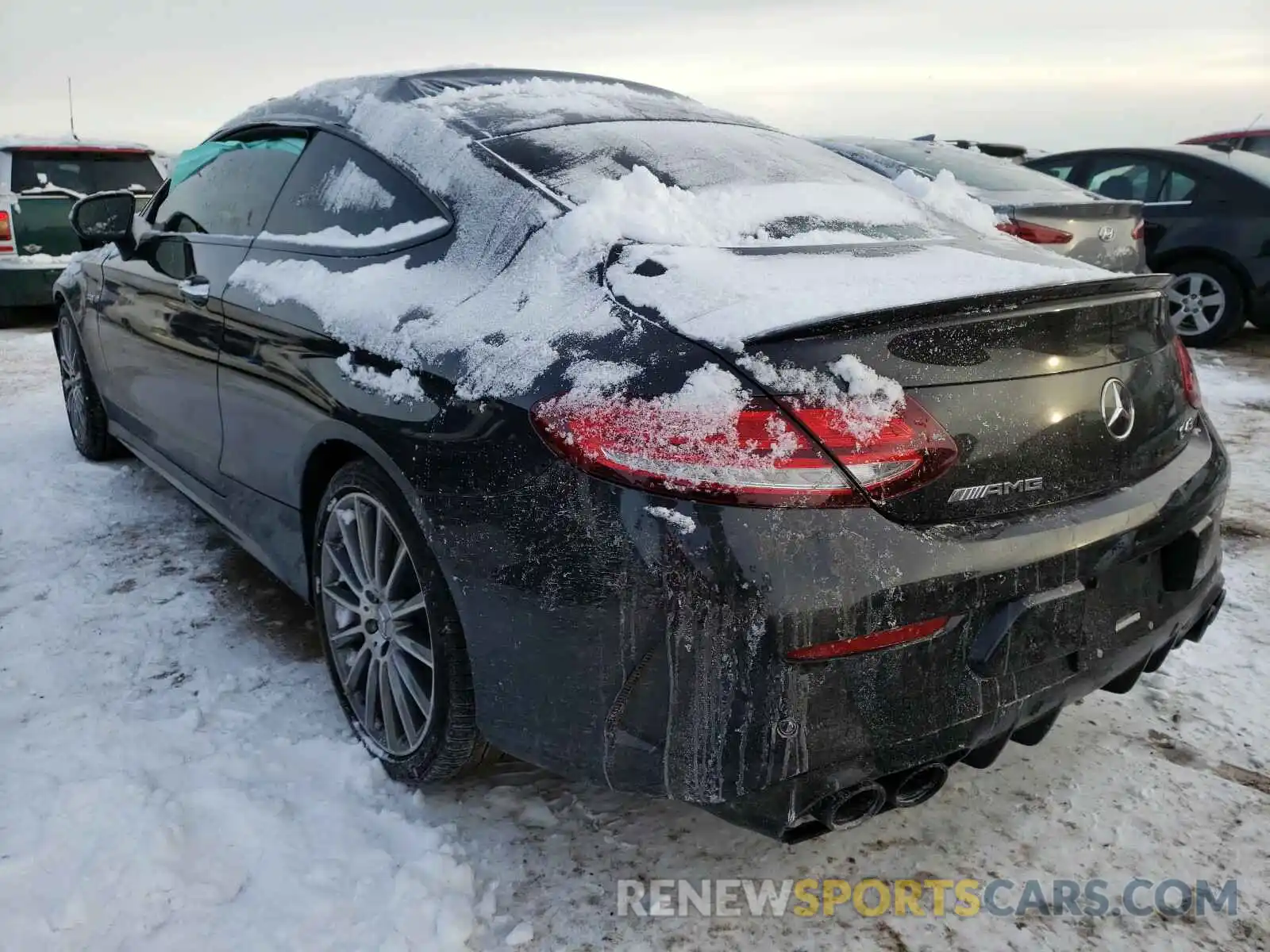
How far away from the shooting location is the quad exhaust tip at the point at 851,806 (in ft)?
5.57

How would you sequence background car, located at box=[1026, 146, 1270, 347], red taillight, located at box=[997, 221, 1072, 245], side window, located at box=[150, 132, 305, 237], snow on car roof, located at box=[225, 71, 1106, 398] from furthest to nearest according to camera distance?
background car, located at box=[1026, 146, 1270, 347], red taillight, located at box=[997, 221, 1072, 245], side window, located at box=[150, 132, 305, 237], snow on car roof, located at box=[225, 71, 1106, 398]

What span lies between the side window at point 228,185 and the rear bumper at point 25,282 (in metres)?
5.33

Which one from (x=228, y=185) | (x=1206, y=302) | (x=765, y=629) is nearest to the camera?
(x=765, y=629)

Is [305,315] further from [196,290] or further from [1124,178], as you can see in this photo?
[1124,178]

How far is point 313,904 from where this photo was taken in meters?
1.94

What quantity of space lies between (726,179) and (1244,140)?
11.9 meters

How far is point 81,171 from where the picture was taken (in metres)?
8.52

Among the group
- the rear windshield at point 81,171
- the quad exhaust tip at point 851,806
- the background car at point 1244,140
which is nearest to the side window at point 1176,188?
the background car at point 1244,140

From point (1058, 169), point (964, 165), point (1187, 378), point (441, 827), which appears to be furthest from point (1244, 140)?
point (441, 827)

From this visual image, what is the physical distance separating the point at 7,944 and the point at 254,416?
4.43ft

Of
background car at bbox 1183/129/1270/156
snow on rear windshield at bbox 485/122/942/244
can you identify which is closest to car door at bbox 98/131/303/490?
snow on rear windshield at bbox 485/122/942/244

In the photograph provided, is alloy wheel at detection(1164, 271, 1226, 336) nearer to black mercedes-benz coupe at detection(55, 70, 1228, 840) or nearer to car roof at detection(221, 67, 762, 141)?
car roof at detection(221, 67, 762, 141)

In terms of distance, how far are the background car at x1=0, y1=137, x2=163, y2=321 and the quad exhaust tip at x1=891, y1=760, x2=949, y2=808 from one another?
817 centimetres

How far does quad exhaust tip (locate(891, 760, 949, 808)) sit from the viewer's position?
1.77 metres
